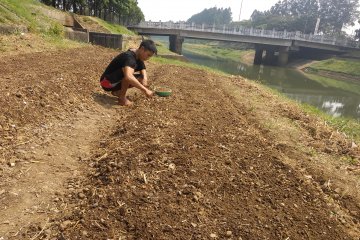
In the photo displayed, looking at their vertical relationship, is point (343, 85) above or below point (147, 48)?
below

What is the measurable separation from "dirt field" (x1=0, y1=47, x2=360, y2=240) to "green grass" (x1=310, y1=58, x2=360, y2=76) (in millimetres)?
46124

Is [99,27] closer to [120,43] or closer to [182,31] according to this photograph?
[120,43]

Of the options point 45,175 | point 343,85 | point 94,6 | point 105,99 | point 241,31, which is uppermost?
point 94,6

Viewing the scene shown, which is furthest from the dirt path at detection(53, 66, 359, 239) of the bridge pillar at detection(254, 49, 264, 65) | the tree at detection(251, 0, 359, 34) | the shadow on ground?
the tree at detection(251, 0, 359, 34)

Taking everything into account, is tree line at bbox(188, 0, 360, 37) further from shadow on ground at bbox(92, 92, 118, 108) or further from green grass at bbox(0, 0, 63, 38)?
shadow on ground at bbox(92, 92, 118, 108)

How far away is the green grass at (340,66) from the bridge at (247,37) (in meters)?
2.96

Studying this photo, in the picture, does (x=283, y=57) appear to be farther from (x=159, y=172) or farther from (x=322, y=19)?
(x=159, y=172)

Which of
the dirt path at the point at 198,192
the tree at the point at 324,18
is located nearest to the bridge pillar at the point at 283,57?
the tree at the point at 324,18

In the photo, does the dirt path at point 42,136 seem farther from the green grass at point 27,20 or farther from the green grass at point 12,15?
the green grass at point 27,20

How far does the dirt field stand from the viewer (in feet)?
10.2

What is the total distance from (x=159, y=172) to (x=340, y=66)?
5384cm

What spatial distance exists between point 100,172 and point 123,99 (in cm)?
322

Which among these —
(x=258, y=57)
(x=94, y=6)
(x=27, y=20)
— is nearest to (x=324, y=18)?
(x=258, y=57)

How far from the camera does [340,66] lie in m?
50.6
